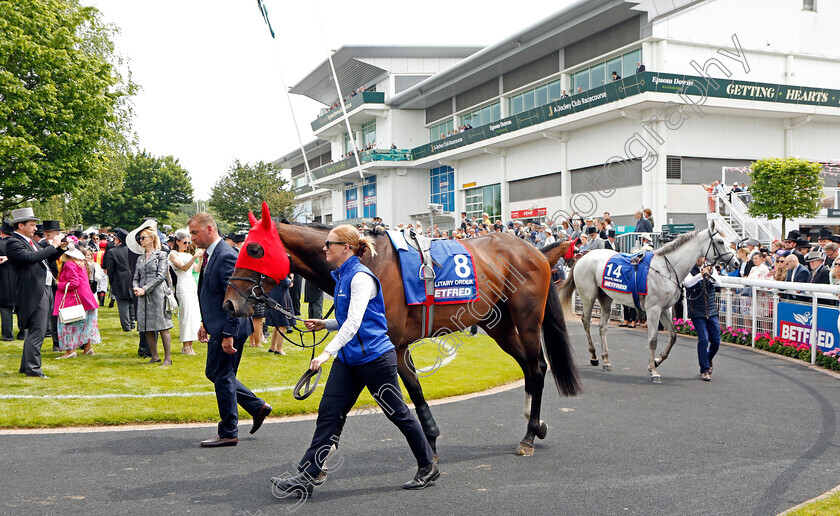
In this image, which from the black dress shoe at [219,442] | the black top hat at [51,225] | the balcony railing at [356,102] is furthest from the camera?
the balcony railing at [356,102]

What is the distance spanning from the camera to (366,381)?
4.14 metres

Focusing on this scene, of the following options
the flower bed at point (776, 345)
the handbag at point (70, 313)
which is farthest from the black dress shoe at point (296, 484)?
the flower bed at point (776, 345)

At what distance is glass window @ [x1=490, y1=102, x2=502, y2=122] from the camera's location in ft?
117

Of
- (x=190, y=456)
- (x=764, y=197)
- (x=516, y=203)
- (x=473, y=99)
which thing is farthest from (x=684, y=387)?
(x=473, y=99)

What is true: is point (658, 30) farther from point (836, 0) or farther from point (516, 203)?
point (516, 203)

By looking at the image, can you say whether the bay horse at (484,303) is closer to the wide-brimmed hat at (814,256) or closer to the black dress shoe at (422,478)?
the black dress shoe at (422,478)

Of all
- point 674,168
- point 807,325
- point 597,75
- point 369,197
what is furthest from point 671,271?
point 369,197

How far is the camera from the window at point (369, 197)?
48184 millimetres

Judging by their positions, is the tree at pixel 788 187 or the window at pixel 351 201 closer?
the tree at pixel 788 187

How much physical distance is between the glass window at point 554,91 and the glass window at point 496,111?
4275 mm

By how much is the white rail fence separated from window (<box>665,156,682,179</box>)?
1418 cm

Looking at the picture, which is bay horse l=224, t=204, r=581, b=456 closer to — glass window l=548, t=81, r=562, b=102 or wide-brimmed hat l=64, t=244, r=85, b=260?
wide-brimmed hat l=64, t=244, r=85, b=260

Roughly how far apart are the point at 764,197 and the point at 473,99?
73.1ft

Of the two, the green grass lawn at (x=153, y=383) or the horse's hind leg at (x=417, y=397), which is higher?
the horse's hind leg at (x=417, y=397)
